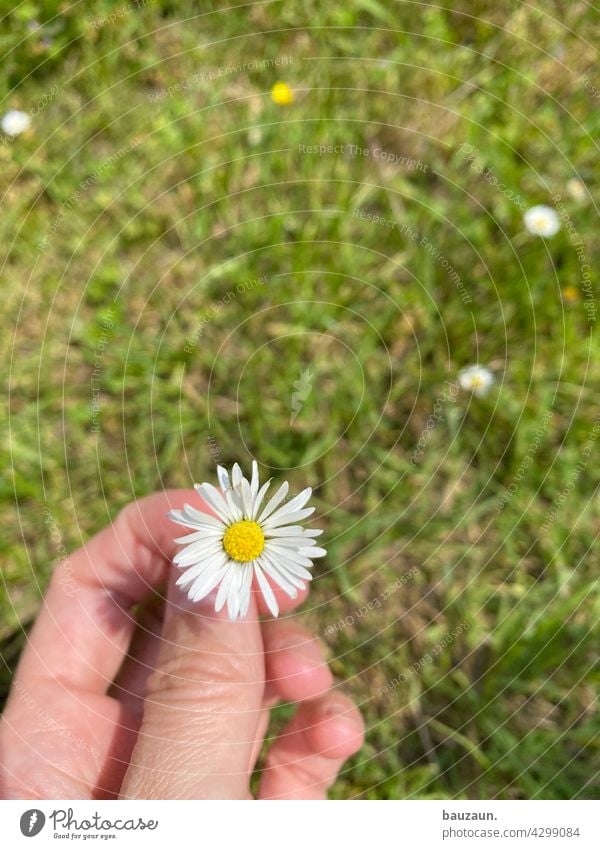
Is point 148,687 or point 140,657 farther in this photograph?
point 140,657

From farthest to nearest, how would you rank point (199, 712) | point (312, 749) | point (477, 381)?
point (477, 381)
point (312, 749)
point (199, 712)

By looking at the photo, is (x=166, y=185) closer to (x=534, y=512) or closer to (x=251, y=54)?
(x=251, y=54)

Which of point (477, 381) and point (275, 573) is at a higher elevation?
point (477, 381)

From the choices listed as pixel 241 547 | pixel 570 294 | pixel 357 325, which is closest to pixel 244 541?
pixel 241 547

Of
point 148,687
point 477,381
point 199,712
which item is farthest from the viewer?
point 477,381

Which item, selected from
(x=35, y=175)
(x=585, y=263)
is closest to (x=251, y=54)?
(x=35, y=175)

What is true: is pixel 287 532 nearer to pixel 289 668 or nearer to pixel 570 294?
pixel 289 668
